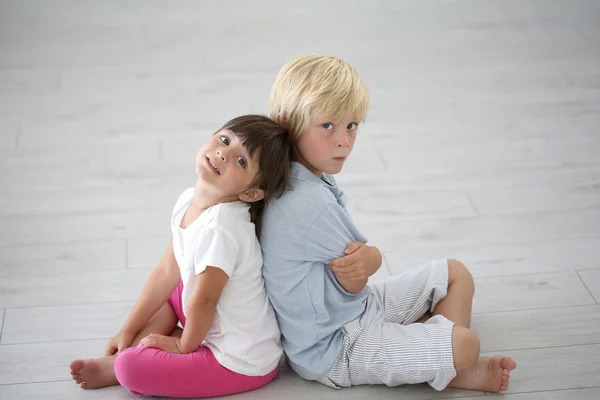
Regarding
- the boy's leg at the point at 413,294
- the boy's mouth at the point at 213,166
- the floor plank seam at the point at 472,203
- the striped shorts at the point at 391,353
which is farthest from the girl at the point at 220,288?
the floor plank seam at the point at 472,203

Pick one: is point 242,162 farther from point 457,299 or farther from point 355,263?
point 457,299

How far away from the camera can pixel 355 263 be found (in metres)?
1.55

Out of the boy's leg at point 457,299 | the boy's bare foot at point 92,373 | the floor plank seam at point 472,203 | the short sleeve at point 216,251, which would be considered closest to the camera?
the short sleeve at point 216,251

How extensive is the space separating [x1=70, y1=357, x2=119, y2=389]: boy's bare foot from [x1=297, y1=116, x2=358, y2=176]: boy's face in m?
0.54

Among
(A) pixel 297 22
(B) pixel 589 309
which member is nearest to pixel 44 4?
(A) pixel 297 22

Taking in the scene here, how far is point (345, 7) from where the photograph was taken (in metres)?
3.41

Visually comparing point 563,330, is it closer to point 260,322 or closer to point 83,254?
point 260,322

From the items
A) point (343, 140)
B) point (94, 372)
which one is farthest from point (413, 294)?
point (94, 372)

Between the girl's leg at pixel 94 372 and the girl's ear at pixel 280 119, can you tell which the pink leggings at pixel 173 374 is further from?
the girl's ear at pixel 280 119

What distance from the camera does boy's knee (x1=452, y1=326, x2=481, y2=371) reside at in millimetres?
1549

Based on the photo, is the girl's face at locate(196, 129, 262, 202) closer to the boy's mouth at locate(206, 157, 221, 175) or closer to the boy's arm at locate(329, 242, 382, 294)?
the boy's mouth at locate(206, 157, 221, 175)

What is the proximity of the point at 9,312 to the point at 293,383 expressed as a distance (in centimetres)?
62

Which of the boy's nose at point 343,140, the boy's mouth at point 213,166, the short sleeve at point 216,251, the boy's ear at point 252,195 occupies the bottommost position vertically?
the short sleeve at point 216,251

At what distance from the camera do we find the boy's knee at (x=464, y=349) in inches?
61.0
